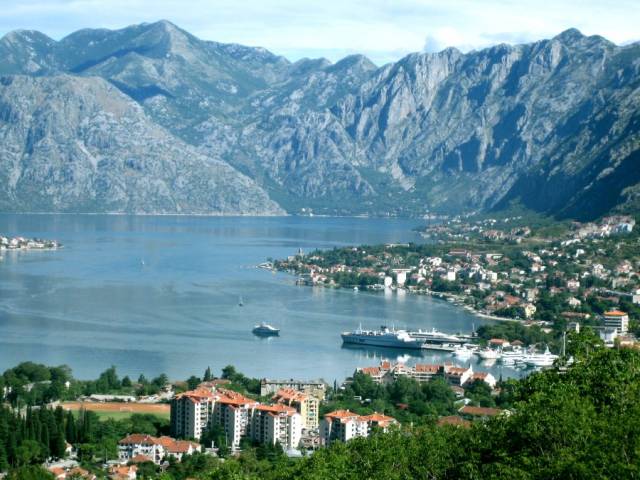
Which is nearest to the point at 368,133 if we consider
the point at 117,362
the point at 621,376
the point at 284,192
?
the point at 284,192

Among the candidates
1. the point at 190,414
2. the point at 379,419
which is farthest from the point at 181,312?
the point at 379,419

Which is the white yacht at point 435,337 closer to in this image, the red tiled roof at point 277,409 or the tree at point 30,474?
the red tiled roof at point 277,409

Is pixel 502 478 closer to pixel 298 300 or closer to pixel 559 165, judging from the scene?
pixel 298 300

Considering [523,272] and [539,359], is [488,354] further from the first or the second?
[523,272]

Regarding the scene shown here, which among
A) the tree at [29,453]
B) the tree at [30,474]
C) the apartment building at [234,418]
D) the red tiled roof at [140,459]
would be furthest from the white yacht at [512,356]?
the tree at [30,474]

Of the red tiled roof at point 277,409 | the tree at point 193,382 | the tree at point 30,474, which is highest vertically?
the red tiled roof at point 277,409

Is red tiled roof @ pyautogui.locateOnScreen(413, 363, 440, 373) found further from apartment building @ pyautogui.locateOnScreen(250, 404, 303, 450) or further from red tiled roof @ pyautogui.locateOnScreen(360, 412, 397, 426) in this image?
apartment building @ pyautogui.locateOnScreen(250, 404, 303, 450)
